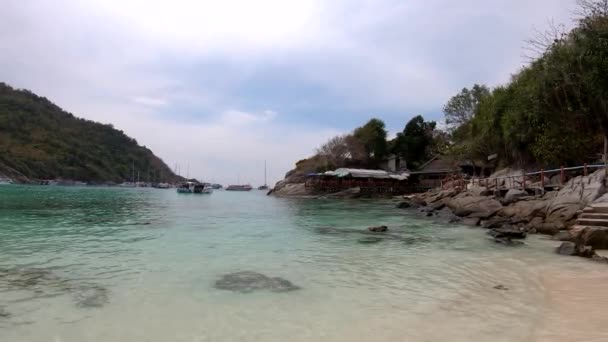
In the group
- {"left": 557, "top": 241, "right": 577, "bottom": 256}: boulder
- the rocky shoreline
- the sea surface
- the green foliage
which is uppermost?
the green foliage

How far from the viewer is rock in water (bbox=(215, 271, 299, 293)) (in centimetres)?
744

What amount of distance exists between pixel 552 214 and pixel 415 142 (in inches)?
2060

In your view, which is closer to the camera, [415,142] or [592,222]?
[592,222]

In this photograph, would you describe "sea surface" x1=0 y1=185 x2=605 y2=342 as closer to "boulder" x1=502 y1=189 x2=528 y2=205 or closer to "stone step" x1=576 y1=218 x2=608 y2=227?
"stone step" x1=576 y1=218 x2=608 y2=227

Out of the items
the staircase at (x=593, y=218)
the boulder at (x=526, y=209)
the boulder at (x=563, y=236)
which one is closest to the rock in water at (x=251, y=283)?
the boulder at (x=563, y=236)

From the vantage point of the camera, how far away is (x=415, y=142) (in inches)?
2635

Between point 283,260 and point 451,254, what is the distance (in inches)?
189

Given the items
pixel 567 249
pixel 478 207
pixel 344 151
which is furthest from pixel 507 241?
pixel 344 151

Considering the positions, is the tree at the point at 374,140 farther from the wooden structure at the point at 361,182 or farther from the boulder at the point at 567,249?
the boulder at the point at 567,249

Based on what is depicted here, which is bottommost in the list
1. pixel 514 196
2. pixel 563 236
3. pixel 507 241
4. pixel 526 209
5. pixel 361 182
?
pixel 507 241

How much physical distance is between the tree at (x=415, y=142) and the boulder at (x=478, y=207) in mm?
42923

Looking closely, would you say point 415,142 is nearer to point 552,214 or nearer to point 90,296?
point 552,214

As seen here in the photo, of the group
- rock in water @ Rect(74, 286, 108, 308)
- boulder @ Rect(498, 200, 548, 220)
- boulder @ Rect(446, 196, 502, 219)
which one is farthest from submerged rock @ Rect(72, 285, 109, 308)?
boulder @ Rect(446, 196, 502, 219)

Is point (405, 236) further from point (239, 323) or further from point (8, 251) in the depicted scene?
point (8, 251)
